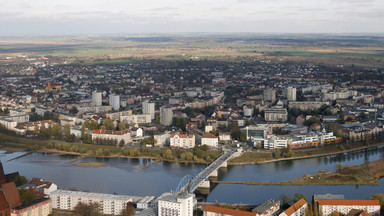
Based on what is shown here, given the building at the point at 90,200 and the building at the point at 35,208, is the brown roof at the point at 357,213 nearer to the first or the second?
the building at the point at 90,200

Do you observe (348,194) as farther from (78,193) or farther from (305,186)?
(78,193)

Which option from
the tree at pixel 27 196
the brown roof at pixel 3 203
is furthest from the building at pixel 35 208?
the tree at pixel 27 196

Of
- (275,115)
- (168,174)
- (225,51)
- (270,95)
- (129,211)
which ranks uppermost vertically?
(225,51)

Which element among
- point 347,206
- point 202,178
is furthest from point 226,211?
point 202,178

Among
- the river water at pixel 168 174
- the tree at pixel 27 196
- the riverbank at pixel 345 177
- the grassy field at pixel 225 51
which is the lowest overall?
the river water at pixel 168 174

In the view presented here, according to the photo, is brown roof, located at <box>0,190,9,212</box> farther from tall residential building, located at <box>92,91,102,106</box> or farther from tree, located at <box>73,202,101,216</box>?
tall residential building, located at <box>92,91,102,106</box>

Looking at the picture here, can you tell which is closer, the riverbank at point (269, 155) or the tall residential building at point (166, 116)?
the riverbank at point (269, 155)

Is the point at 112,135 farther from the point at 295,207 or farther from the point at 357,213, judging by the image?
the point at 357,213
